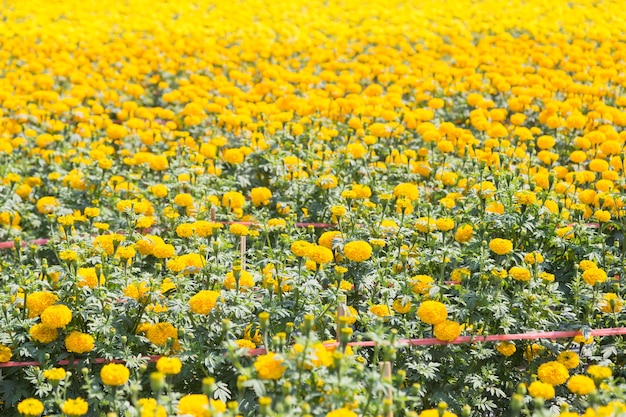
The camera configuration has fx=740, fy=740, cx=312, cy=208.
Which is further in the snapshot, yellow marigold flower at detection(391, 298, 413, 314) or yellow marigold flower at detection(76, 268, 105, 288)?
yellow marigold flower at detection(391, 298, 413, 314)

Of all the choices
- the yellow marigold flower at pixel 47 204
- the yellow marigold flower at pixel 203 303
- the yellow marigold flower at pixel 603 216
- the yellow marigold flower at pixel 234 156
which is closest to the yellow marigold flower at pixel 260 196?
the yellow marigold flower at pixel 234 156

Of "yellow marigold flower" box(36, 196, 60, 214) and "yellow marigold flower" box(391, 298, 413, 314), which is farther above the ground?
"yellow marigold flower" box(391, 298, 413, 314)

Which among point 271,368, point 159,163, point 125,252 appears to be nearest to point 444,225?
point 271,368

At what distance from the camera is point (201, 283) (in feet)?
13.5

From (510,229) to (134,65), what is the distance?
5657 mm

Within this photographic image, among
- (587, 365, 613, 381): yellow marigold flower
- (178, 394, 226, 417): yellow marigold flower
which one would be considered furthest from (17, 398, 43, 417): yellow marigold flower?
(587, 365, 613, 381): yellow marigold flower

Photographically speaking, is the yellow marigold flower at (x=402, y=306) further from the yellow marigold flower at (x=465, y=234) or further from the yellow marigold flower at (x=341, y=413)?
the yellow marigold flower at (x=341, y=413)

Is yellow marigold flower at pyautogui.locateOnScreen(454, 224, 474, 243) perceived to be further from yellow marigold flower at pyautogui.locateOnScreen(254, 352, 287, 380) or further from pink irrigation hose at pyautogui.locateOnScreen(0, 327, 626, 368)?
yellow marigold flower at pyautogui.locateOnScreen(254, 352, 287, 380)

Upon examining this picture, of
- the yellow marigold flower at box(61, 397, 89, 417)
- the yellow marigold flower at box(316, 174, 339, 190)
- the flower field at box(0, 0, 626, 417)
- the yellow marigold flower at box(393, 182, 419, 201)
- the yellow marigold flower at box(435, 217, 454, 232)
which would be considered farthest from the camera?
the yellow marigold flower at box(316, 174, 339, 190)

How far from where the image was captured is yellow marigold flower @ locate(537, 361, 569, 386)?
11.6ft

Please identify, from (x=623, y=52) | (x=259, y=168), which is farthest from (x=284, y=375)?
(x=623, y=52)

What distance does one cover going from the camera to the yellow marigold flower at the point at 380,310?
152 inches

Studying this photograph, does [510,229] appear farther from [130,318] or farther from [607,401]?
[130,318]

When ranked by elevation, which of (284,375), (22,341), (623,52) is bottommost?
(22,341)
